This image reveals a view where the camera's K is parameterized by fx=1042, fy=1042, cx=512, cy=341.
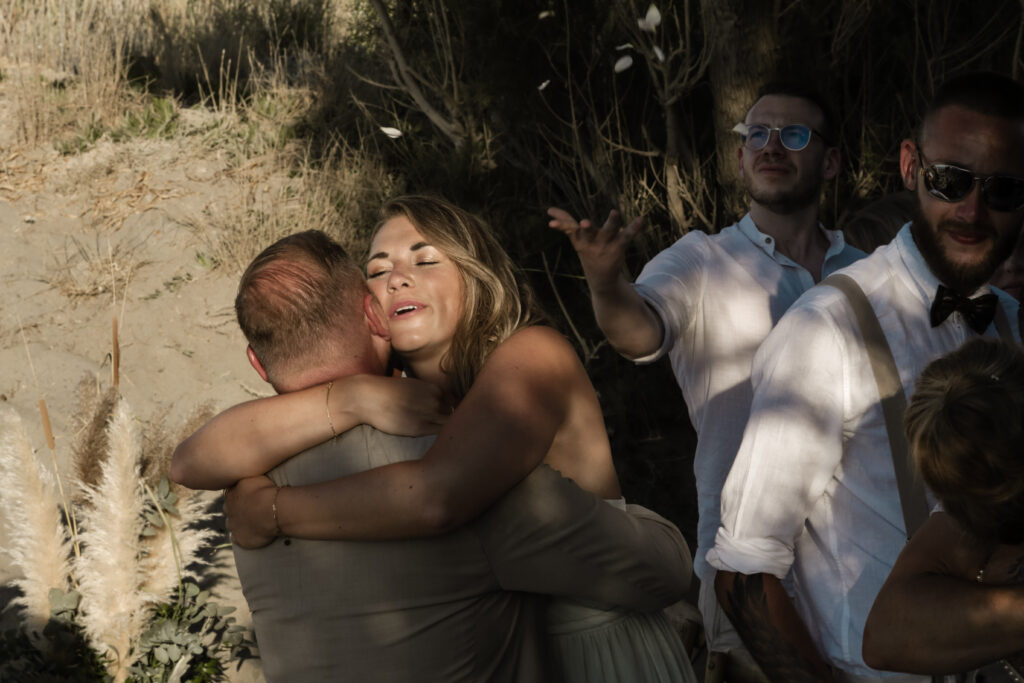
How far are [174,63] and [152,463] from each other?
→ 270 inches

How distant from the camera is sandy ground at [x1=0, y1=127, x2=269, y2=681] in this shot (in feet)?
A: 21.4

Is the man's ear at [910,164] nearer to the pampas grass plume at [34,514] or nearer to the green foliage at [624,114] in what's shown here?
the pampas grass plume at [34,514]

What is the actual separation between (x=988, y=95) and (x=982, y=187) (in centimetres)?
21

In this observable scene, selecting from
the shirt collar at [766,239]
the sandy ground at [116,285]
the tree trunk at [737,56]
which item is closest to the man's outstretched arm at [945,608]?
the shirt collar at [766,239]

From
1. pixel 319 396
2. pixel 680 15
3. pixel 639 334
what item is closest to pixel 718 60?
pixel 680 15

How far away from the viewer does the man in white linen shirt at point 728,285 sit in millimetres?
2885

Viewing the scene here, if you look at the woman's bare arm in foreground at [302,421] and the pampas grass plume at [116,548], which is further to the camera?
the pampas grass plume at [116,548]

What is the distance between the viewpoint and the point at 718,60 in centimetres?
560

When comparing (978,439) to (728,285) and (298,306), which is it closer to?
(298,306)

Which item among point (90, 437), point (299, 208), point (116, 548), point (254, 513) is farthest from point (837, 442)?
point (299, 208)

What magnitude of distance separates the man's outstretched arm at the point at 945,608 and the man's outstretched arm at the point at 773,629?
293 millimetres

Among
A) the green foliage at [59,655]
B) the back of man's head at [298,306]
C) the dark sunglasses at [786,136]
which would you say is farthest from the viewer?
the green foliage at [59,655]

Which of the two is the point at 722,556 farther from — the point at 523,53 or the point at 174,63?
the point at 174,63

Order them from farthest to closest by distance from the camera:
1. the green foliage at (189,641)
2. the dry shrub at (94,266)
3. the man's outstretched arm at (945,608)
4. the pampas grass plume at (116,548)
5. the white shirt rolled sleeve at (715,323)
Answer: the dry shrub at (94,266) < the green foliage at (189,641) < the pampas grass plume at (116,548) < the white shirt rolled sleeve at (715,323) < the man's outstretched arm at (945,608)
